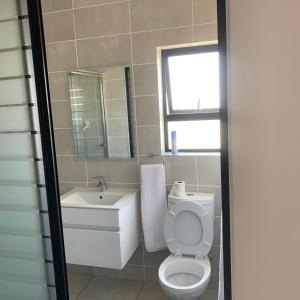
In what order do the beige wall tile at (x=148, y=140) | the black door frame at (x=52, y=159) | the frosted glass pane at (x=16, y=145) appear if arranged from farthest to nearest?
the beige wall tile at (x=148, y=140)
the frosted glass pane at (x=16, y=145)
the black door frame at (x=52, y=159)

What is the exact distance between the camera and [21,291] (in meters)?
1.28

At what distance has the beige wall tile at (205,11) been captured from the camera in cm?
211

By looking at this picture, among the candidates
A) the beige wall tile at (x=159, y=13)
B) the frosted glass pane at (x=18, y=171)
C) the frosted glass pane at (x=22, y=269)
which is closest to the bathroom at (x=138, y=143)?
the beige wall tile at (x=159, y=13)

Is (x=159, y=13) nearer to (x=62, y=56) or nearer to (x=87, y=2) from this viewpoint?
(x=87, y=2)

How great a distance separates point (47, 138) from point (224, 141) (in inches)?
27.5

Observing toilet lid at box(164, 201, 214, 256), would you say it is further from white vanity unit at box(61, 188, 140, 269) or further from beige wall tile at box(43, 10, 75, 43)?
beige wall tile at box(43, 10, 75, 43)

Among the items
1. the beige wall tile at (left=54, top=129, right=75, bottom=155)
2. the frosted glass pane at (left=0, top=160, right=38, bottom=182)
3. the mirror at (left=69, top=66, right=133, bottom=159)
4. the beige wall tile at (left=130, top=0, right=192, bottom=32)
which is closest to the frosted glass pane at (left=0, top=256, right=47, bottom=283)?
the frosted glass pane at (left=0, top=160, right=38, bottom=182)

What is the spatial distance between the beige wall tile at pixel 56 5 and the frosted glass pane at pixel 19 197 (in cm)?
181

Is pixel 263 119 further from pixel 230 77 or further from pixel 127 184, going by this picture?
pixel 127 184

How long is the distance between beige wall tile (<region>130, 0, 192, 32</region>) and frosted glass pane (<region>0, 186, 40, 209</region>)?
5.24 ft

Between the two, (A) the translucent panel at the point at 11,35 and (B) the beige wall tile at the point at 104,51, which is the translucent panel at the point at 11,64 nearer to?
(A) the translucent panel at the point at 11,35

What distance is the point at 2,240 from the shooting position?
4.05 feet

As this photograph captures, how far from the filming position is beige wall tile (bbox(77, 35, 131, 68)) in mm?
2342

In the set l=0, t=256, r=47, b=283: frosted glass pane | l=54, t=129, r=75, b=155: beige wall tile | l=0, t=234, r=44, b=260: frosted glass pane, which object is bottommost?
l=0, t=256, r=47, b=283: frosted glass pane
